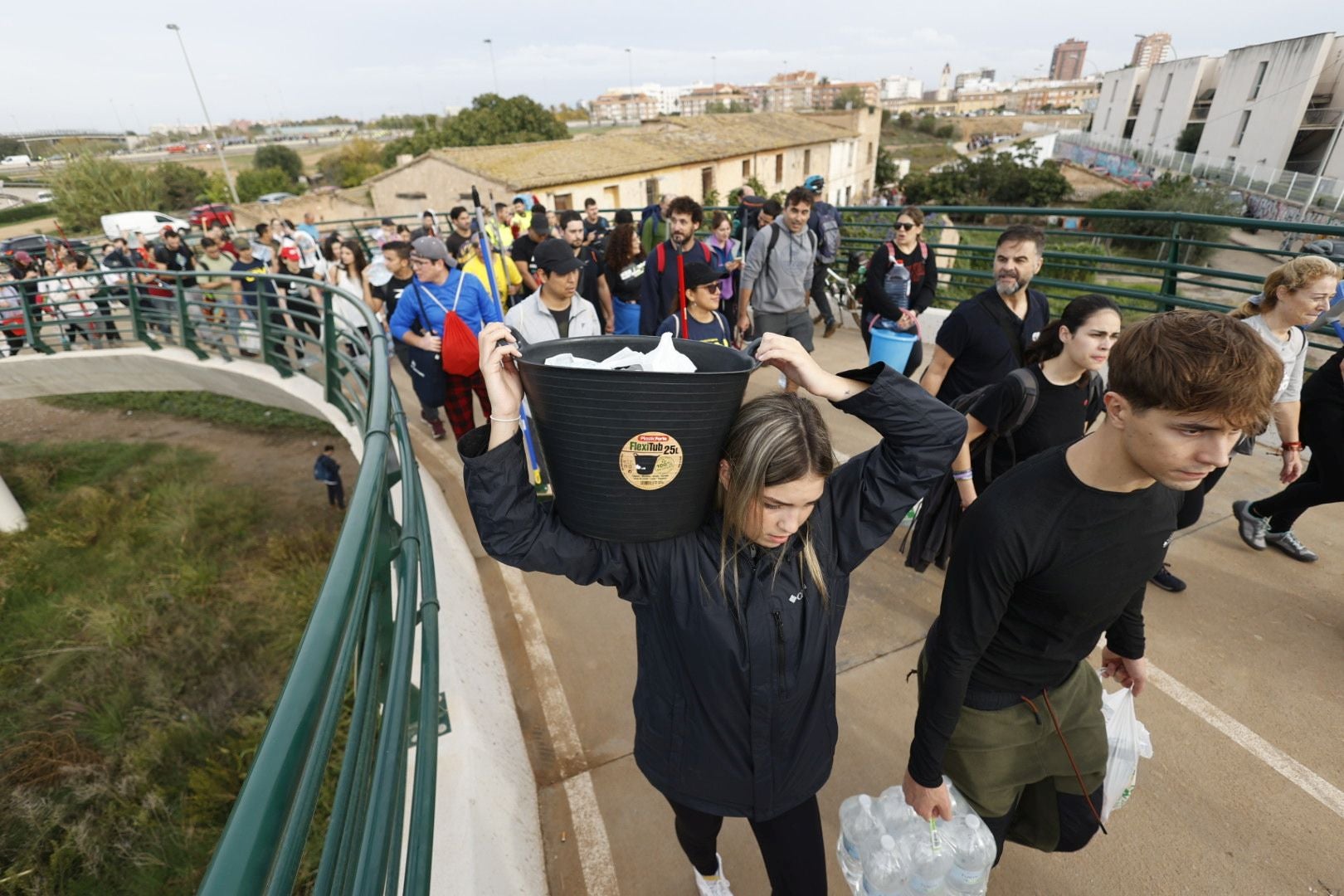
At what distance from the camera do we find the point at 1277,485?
4.28 m

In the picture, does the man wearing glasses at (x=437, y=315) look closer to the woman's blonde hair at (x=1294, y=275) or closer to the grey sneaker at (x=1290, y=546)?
the woman's blonde hair at (x=1294, y=275)

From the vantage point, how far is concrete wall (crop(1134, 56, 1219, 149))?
52406 mm

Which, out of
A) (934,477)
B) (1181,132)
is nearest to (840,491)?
(934,477)

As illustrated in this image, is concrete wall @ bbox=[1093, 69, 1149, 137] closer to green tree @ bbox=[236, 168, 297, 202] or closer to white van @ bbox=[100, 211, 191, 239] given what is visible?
white van @ bbox=[100, 211, 191, 239]

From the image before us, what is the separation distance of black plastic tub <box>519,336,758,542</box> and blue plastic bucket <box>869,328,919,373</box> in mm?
3452

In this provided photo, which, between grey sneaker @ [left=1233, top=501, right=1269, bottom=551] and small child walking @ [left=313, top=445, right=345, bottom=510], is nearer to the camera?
grey sneaker @ [left=1233, top=501, right=1269, bottom=551]

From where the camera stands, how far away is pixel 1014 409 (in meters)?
2.56

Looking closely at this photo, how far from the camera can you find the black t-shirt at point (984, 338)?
309cm

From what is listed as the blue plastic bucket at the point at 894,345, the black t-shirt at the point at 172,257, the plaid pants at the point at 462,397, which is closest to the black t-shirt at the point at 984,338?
the blue plastic bucket at the point at 894,345

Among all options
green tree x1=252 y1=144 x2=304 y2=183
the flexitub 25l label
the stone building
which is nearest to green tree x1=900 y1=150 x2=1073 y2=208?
the stone building

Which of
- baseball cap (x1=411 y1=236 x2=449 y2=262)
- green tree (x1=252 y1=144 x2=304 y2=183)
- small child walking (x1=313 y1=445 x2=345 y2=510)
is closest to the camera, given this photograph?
baseball cap (x1=411 y1=236 x2=449 y2=262)

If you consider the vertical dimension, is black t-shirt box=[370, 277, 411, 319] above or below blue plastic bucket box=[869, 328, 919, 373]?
above

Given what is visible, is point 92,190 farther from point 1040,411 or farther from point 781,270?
point 1040,411

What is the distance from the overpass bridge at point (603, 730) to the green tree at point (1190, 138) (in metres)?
66.2
